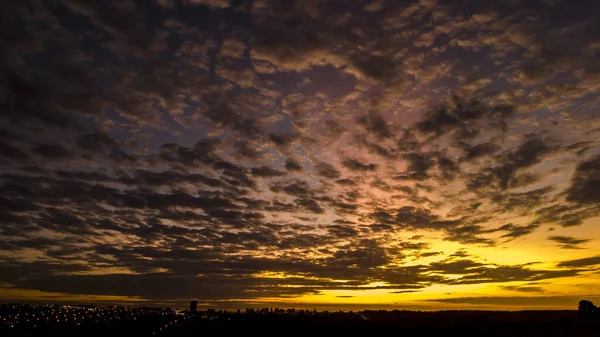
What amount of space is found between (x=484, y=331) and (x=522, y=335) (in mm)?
16392

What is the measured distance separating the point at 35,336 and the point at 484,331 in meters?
181

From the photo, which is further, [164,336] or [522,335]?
[164,336]

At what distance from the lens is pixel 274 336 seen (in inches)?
6890

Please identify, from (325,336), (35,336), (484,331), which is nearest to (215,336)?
(325,336)

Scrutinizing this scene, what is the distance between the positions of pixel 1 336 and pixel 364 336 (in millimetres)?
146097

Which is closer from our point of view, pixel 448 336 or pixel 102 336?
pixel 448 336

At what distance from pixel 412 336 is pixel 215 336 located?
77681mm

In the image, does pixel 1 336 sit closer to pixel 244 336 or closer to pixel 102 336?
pixel 102 336

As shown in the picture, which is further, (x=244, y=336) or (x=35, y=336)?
(x=35, y=336)

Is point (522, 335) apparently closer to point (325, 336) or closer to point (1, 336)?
point (325, 336)

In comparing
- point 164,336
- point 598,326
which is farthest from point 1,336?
point 598,326

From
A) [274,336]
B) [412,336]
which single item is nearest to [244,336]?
[274,336]

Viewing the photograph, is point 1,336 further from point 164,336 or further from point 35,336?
point 164,336

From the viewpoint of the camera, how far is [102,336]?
596ft
